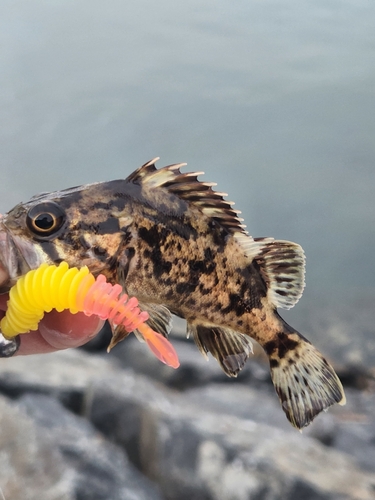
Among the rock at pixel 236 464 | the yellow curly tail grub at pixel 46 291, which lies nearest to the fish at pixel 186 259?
the yellow curly tail grub at pixel 46 291

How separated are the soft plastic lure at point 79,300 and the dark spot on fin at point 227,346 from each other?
0.63 m

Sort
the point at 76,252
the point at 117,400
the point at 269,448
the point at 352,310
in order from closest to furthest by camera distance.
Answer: the point at 76,252
the point at 269,448
the point at 117,400
the point at 352,310

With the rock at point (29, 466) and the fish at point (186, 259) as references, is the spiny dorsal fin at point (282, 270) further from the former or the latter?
the rock at point (29, 466)

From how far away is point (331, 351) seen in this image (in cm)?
1044

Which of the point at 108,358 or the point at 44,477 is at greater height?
the point at 108,358

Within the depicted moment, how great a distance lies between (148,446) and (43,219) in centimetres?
331

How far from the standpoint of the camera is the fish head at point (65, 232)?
183cm

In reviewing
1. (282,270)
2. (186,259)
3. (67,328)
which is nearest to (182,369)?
(67,328)

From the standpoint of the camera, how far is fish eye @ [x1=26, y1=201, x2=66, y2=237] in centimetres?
183

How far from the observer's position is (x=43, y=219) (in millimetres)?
1833

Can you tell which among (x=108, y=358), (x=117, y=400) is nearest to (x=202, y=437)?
(x=117, y=400)

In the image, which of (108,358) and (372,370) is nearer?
(108,358)

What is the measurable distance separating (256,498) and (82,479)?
4.61 ft

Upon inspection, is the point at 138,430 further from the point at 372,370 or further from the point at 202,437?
the point at 372,370
